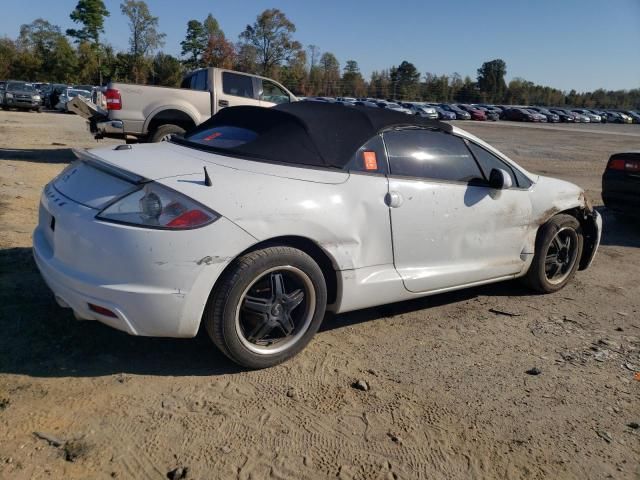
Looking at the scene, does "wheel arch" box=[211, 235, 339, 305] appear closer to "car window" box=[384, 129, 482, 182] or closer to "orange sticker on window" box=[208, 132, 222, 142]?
"car window" box=[384, 129, 482, 182]

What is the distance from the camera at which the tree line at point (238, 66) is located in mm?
64062

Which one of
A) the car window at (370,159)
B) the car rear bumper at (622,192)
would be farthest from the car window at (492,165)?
the car rear bumper at (622,192)

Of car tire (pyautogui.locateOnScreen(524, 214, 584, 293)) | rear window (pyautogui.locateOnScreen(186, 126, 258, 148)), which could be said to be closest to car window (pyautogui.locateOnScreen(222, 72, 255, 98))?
rear window (pyautogui.locateOnScreen(186, 126, 258, 148))

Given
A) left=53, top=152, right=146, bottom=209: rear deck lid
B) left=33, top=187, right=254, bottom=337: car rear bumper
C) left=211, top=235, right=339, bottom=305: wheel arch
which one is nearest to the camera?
left=33, top=187, right=254, bottom=337: car rear bumper

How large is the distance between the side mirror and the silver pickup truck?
7.47m

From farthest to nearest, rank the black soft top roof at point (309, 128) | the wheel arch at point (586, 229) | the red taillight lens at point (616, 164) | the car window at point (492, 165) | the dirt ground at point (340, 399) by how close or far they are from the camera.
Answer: the red taillight lens at point (616, 164)
the wheel arch at point (586, 229)
the car window at point (492, 165)
the black soft top roof at point (309, 128)
the dirt ground at point (340, 399)

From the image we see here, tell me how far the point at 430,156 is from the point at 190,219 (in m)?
1.98

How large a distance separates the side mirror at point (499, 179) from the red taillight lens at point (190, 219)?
238cm

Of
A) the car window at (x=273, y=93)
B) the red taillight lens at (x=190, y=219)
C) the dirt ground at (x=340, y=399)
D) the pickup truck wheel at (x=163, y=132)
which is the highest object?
the car window at (x=273, y=93)

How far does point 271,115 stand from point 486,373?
7.47 feet

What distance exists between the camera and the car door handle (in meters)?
3.59

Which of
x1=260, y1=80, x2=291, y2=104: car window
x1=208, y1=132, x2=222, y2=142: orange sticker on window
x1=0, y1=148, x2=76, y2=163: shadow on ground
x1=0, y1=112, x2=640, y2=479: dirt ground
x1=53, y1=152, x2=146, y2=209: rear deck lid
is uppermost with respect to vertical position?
x1=260, y1=80, x2=291, y2=104: car window

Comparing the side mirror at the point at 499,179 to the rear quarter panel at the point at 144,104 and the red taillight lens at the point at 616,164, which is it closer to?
the red taillight lens at the point at 616,164

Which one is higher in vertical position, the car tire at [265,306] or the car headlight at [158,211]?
the car headlight at [158,211]
